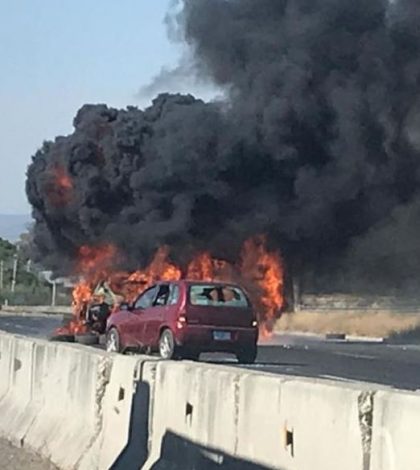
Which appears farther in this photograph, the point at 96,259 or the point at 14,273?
the point at 14,273

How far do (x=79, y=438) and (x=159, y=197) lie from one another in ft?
154

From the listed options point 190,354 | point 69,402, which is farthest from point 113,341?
point 69,402

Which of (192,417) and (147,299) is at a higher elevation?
(147,299)

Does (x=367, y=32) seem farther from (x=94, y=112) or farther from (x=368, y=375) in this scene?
(x=368, y=375)

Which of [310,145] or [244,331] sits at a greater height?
[310,145]

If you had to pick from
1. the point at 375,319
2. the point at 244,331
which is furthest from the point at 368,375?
the point at 375,319

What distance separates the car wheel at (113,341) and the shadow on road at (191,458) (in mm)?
17566

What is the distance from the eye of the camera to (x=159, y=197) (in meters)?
59.7

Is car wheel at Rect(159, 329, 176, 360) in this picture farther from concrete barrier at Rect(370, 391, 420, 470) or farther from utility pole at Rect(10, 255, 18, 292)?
utility pole at Rect(10, 255, 18, 292)

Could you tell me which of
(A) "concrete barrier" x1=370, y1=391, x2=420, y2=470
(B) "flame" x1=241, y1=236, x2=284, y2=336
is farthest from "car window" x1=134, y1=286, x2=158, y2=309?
(B) "flame" x1=241, y1=236, x2=284, y2=336

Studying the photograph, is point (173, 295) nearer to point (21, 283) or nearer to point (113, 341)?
point (113, 341)

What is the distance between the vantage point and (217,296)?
1046 inches

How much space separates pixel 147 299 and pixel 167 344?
152 centimetres

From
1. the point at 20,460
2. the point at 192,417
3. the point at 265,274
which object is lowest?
the point at 20,460
